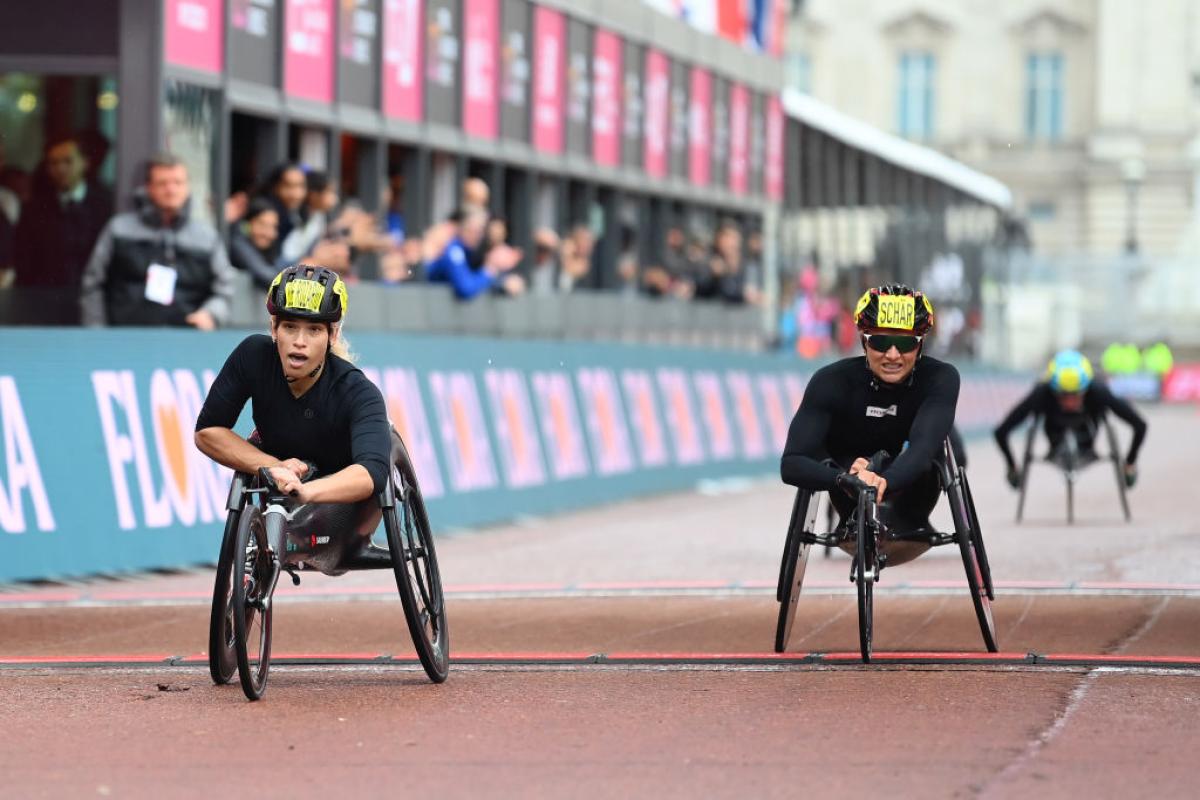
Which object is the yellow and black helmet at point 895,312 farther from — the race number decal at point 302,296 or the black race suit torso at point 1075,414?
the black race suit torso at point 1075,414

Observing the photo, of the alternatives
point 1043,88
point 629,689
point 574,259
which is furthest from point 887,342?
point 1043,88

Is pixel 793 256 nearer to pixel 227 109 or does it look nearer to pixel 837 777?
pixel 227 109

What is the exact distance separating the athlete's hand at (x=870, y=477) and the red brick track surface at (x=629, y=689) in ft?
2.28

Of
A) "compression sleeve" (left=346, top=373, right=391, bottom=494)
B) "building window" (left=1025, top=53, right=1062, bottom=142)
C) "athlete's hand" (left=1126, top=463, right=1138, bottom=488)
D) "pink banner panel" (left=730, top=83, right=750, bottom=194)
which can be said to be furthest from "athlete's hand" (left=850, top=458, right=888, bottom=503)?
"building window" (left=1025, top=53, right=1062, bottom=142)

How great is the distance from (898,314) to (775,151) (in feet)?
84.7

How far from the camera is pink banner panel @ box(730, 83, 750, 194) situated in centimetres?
3419

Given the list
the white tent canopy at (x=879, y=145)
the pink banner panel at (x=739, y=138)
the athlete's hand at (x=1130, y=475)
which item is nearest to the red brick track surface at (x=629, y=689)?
the athlete's hand at (x=1130, y=475)

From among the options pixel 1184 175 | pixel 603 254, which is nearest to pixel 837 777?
pixel 603 254

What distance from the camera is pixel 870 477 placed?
35.5 feet

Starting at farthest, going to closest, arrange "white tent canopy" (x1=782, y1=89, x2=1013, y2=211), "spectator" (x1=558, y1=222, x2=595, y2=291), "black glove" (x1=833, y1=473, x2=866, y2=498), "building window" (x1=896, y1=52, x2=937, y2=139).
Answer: "building window" (x1=896, y1=52, x2=937, y2=139)
"white tent canopy" (x1=782, y1=89, x2=1013, y2=211)
"spectator" (x1=558, y1=222, x2=595, y2=291)
"black glove" (x1=833, y1=473, x2=866, y2=498)

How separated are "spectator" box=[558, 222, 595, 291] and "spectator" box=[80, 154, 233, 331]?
922 centimetres

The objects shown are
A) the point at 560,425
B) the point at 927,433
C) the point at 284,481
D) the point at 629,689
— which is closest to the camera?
the point at 284,481

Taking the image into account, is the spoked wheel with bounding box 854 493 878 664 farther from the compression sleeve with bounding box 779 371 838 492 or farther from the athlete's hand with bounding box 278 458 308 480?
the athlete's hand with bounding box 278 458 308 480

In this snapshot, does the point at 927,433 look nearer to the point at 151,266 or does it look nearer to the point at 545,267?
the point at 151,266
